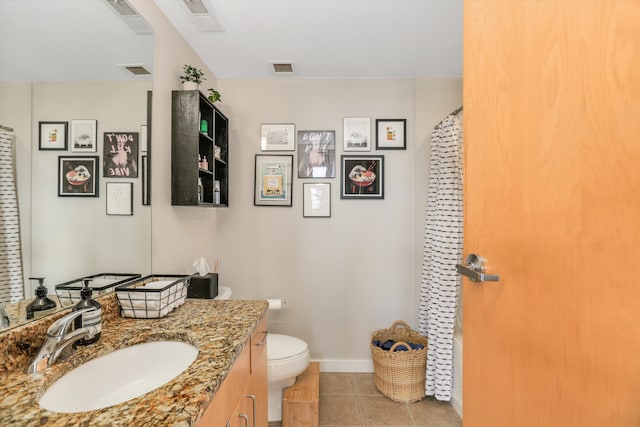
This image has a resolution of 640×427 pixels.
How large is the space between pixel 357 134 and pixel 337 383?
2067 millimetres

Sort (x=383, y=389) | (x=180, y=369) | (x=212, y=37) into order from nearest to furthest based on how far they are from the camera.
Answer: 1. (x=180, y=369)
2. (x=212, y=37)
3. (x=383, y=389)

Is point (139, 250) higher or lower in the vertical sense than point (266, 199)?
lower

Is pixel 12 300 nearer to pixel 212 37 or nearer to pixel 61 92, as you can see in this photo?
pixel 61 92

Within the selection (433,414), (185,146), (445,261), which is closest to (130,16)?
(185,146)

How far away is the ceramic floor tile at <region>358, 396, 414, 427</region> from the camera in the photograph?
195 centimetres

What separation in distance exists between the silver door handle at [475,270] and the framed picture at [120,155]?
4.60 ft

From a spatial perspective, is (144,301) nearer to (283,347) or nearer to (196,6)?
(283,347)

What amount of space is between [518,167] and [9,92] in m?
1.43

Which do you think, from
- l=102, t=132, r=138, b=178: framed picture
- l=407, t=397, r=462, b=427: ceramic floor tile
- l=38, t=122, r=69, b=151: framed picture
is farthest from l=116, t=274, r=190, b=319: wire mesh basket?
l=407, t=397, r=462, b=427: ceramic floor tile

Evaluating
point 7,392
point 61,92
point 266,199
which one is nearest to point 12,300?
point 7,392

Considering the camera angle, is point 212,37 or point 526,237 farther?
point 212,37

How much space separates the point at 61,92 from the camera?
1.03 meters

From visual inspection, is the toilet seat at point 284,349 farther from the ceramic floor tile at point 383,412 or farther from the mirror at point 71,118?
the mirror at point 71,118

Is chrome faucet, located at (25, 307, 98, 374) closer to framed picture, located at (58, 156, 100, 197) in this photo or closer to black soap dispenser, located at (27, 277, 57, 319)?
black soap dispenser, located at (27, 277, 57, 319)
